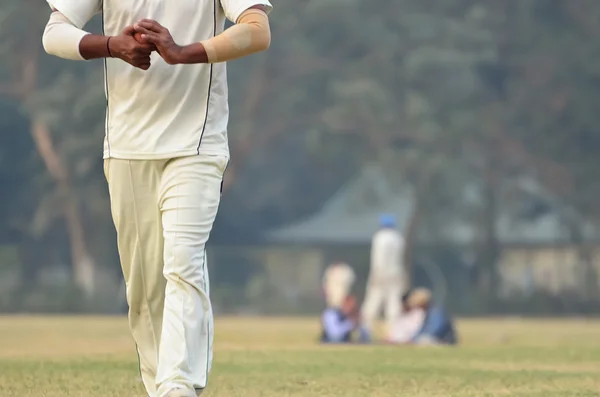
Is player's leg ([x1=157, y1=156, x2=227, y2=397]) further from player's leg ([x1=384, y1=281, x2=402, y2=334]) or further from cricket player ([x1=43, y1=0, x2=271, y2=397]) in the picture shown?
player's leg ([x1=384, y1=281, x2=402, y2=334])

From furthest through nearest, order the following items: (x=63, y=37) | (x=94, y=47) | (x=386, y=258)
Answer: (x=386, y=258) < (x=63, y=37) < (x=94, y=47)

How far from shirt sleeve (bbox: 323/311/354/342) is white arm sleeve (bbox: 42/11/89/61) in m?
15.0

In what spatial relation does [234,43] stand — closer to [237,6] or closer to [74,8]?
[237,6]

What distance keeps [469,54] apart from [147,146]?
42659 mm

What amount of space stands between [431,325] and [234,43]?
15.5 meters

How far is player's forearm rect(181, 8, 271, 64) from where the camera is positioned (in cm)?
626

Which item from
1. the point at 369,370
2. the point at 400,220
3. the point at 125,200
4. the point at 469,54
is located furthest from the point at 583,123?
the point at 125,200

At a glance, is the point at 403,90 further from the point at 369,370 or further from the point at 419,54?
the point at 369,370

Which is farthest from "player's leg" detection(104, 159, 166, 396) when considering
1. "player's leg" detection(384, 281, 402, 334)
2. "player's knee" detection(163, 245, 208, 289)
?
"player's leg" detection(384, 281, 402, 334)

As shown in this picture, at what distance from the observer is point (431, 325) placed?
21406 mm

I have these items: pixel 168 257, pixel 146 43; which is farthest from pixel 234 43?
pixel 168 257

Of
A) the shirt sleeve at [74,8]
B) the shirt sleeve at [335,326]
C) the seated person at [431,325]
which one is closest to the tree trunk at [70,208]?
the shirt sleeve at [335,326]

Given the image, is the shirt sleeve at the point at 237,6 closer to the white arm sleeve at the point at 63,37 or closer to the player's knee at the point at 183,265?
the white arm sleeve at the point at 63,37

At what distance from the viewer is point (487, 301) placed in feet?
161
